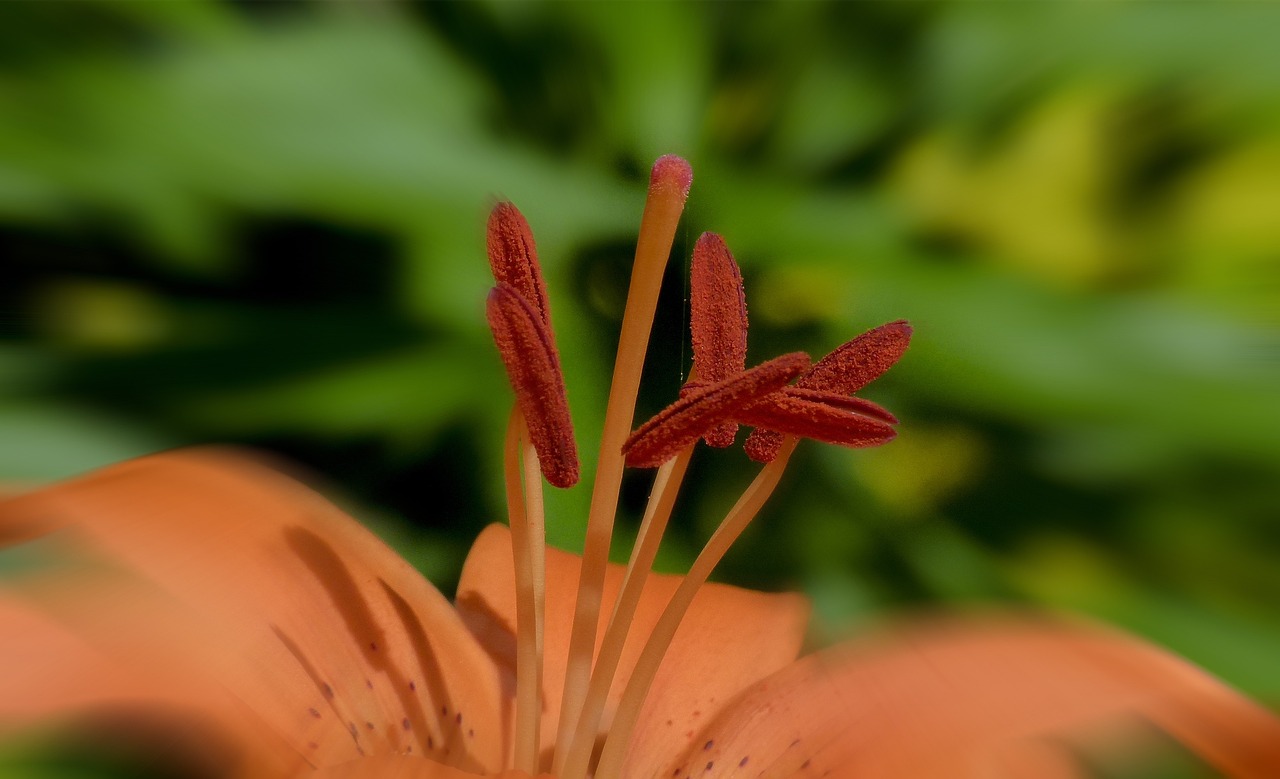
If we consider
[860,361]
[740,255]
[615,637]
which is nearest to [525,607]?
[615,637]

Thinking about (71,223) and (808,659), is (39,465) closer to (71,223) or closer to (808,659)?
(71,223)

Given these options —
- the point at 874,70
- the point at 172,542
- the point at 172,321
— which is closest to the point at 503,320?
the point at 172,542

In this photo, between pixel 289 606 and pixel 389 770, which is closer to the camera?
pixel 389 770

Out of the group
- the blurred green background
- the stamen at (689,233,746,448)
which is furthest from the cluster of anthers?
the blurred green background

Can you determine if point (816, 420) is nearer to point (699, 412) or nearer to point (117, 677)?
point (699, 412)

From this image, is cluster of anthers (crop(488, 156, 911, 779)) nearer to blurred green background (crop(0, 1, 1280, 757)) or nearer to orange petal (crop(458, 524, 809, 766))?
orange petal (crop(458, 524, 809, 766))

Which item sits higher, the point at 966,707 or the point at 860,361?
the point at 860,361
